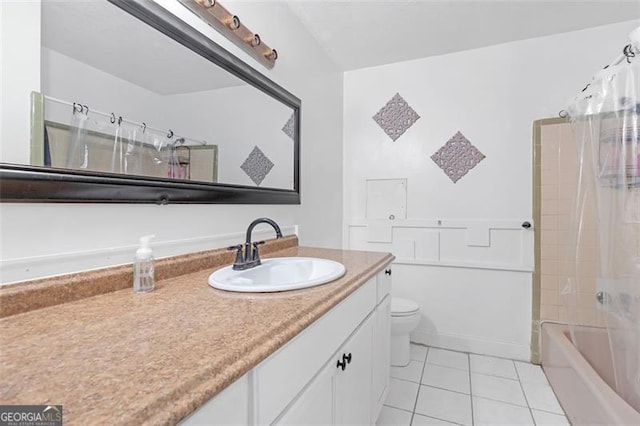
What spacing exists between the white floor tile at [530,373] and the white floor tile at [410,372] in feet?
2.04

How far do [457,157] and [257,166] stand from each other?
1.58m

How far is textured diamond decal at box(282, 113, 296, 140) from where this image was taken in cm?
182

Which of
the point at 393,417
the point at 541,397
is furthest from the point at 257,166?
the point at 541,397

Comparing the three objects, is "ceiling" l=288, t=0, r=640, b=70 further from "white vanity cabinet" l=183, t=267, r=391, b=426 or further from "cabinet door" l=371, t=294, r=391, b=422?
"cabinet door" l=371, t=294, r=391, b=422

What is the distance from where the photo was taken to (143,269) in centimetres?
90

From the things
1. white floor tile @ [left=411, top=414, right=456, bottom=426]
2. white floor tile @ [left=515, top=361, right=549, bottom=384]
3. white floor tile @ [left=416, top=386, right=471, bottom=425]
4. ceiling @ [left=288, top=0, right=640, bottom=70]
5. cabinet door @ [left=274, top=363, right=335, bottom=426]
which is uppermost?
ceiling @ [left=288, top=0, right=640, bottom=70]

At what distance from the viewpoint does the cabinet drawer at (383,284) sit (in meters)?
1.45

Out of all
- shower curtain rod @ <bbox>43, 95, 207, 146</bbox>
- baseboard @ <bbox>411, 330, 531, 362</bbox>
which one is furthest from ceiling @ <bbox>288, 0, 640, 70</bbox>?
baseboard @ <bbox>411, 330, 531, 362</bbox>

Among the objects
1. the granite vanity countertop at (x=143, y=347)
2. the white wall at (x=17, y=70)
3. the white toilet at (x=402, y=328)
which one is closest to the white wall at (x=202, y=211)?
the white wall at (x=17, y=70)

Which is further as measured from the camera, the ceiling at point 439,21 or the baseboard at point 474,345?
the baseboard at point 474,345

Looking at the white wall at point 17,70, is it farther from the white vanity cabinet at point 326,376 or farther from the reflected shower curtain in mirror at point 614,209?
the reflected shower curtain in mirror at point 614,209

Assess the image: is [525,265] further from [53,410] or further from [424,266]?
[53,410]

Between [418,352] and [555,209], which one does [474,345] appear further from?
[555,209]

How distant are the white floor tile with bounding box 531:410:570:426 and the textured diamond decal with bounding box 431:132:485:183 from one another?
1.50m
